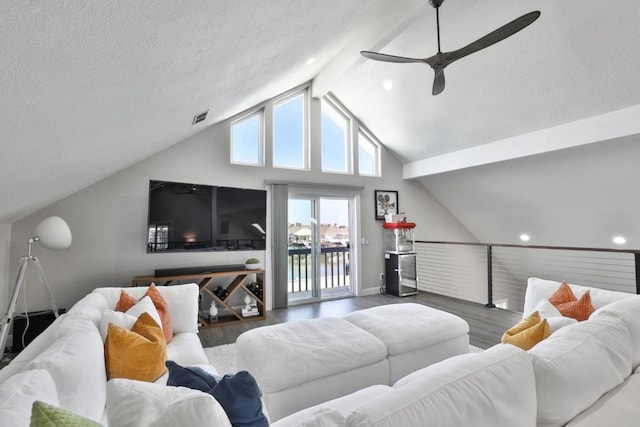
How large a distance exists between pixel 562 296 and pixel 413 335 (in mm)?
1168

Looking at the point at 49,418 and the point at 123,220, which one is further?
the point at 123,220

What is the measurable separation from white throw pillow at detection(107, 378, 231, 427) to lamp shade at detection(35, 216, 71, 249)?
9.32 ft

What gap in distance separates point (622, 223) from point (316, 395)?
5.21m

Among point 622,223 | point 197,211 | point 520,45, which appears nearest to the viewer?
point 520,45

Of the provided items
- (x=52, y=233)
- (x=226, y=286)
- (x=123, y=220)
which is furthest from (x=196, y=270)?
(x=52, y=233)

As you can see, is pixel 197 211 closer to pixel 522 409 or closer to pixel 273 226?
pixel 273 226

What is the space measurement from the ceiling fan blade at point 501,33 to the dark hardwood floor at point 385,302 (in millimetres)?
2828

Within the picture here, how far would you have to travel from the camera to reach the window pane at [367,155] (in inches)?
227

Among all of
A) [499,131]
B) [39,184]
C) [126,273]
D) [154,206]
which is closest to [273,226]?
[154,206]

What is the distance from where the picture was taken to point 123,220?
12.3 ft

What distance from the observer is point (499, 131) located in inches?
167

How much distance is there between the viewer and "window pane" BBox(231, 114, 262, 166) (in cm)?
458

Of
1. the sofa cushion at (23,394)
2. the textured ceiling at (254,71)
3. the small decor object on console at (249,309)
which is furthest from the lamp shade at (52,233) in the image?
the sofa cushion at (23,394)

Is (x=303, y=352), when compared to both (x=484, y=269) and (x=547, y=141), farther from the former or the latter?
(x=484, y=269)
